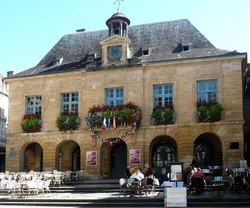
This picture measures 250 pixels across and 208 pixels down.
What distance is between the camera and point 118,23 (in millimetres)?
22781

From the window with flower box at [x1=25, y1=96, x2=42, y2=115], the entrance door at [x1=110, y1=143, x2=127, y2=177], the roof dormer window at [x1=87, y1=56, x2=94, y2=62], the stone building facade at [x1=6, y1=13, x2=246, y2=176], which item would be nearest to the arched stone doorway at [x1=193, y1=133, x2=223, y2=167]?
the stone building facade at [x1=6, y1=13, x2=246, y2=176]

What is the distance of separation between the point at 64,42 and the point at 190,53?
8707mm

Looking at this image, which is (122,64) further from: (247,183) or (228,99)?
(247,183)

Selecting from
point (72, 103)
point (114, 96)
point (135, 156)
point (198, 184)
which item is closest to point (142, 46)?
point (114, 96)

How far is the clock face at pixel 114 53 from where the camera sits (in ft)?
71.8

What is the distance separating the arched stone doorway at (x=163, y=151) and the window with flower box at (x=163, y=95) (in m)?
2.16

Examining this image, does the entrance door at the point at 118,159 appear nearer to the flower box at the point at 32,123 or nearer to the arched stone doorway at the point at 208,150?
the arched stone doorway at the point at 208,150

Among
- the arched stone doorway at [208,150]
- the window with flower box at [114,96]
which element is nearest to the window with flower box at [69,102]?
the window with flower box at [114,96]

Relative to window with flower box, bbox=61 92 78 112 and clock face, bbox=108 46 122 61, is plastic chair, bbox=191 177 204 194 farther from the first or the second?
window with flower box, bbox=61 92 78 112

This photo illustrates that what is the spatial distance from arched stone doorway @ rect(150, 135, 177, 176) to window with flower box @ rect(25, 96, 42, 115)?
6.85 meters

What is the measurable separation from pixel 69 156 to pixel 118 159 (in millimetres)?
2891

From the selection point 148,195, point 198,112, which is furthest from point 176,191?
point 198,112

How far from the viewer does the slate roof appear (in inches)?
841

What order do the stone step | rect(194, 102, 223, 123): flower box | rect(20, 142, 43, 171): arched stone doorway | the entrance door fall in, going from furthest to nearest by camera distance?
1. rect(20, 142, 43, 171): arched stone doorway
2. the entrance door
3. rect(194, 102, 223, 123): flower box
4. the stone step
